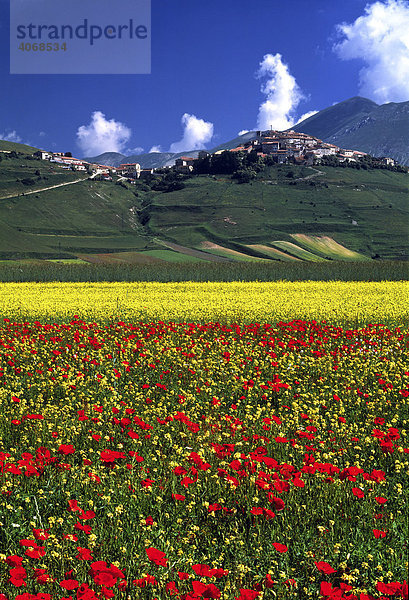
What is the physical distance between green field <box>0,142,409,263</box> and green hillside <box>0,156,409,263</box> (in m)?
0.33

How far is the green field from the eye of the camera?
13438cm

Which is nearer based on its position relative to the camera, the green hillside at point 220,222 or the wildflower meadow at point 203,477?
the wildflower meadow at point 203,477

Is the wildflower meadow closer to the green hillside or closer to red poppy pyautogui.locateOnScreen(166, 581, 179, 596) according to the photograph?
red poppy pyautogui.locateOnScreen(166, 581, 179, 596)

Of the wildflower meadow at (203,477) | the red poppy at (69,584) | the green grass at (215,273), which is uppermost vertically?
the green grass at (215,273)

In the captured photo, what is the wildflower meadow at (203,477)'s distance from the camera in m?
3.57

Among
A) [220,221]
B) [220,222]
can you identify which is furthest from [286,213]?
[220,222]

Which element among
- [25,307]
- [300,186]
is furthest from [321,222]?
[25,307]

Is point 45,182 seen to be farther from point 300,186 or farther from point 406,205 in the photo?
point 406,205

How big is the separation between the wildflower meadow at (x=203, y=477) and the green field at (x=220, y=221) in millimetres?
100816

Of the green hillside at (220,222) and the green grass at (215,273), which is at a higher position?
the green hillside at (220,222)

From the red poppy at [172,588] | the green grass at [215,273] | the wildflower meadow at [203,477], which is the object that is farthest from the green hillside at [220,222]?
the red poppy at [172,588]

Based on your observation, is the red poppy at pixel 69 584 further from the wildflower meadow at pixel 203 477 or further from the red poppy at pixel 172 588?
the red poppy at pixel 172 588

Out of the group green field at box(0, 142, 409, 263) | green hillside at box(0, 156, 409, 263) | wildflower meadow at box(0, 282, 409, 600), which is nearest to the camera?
wildflower meadow at box(0, 282, 409, 600)

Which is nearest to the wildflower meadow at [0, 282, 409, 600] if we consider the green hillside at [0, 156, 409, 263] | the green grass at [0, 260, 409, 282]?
the green grass at [0, 260, 409, 282]
